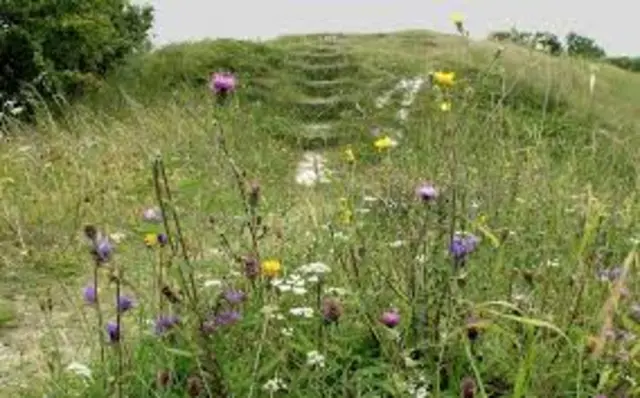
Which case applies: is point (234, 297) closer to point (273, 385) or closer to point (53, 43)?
point (273, 385)

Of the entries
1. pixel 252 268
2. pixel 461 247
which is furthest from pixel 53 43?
pixel 461 247

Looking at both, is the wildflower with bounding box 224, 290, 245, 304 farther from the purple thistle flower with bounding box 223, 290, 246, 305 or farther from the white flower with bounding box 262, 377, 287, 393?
the white flower with bounding box 262, 377, 287, 393

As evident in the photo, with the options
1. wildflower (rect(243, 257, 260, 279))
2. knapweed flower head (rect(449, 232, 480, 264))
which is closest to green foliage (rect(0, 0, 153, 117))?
wildflower (rect(243, 257, 260, 279))

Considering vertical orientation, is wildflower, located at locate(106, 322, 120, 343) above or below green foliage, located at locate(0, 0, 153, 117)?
above

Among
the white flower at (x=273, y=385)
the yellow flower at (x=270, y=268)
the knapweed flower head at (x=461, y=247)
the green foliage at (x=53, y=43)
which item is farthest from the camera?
the green foliage at (x=53, y=43)

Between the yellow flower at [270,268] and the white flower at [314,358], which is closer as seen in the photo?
the white flower at [314,358]

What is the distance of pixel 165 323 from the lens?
8.71ft

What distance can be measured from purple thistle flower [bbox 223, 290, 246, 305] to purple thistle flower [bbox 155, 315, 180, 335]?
14 centimetres

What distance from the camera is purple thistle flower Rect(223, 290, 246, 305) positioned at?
8.95 ft

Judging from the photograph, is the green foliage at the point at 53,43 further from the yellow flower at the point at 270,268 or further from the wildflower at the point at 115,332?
the wildflower at the point at 115,332

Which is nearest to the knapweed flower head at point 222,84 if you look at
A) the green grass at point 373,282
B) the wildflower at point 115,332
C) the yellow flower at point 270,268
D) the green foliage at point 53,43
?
the green grass at point 373,282

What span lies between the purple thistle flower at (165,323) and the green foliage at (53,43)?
28.6ft

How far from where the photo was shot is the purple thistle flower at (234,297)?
2.73m

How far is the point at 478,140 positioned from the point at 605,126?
858cm
